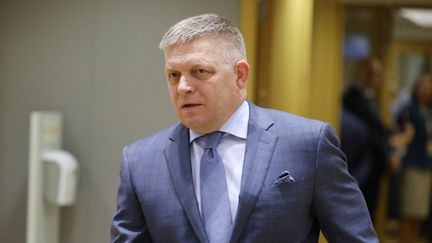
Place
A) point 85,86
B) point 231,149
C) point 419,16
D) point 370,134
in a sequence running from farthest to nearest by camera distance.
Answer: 1. point 419,16
2. point 370,134
3. point 85,86
4. point 231,149

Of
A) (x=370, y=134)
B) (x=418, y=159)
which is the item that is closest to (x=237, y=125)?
(x=370, y=134)

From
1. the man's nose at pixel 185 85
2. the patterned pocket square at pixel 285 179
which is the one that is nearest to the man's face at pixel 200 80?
the man's nose at pixel 185 85

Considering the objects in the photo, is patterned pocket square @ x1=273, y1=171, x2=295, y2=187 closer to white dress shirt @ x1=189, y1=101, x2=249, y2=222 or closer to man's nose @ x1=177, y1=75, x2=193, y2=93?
white dress shirt @ x1=189, y1=101, x2=249, y2=222

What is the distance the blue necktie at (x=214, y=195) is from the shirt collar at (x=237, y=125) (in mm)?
25

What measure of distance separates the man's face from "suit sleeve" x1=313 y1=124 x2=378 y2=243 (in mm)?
284

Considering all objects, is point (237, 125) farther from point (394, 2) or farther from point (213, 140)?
point (394, 2)

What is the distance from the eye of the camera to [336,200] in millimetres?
1684

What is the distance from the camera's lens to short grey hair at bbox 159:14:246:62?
168 centimetres

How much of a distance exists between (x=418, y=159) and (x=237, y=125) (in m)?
4.42

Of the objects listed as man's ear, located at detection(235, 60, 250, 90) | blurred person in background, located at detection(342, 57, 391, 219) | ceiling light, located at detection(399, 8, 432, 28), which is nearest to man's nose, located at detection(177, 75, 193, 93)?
man's ear, located at detection(235, 60, 250, 90)

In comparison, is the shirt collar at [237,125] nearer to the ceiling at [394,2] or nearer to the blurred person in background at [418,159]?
the ceiling at [394,2]

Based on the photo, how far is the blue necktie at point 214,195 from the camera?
1676 millimetres

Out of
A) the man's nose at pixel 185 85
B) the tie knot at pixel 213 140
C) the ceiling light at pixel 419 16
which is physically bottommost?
the tie knot at pixel 213 140

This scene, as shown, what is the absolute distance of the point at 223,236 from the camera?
5.47ft
